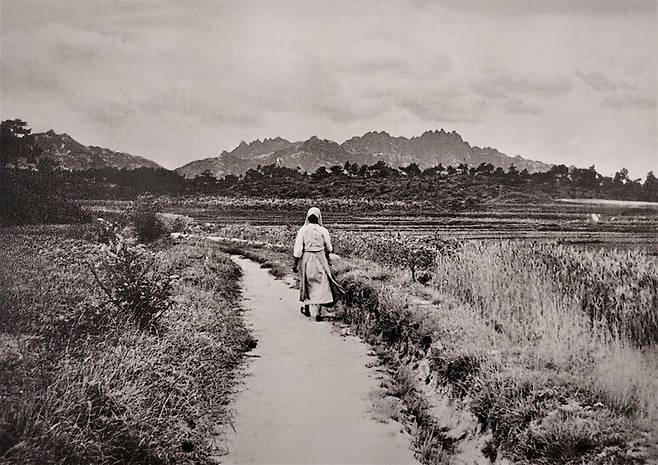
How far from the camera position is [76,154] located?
31.3 ft

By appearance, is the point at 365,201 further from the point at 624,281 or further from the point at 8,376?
the point at 8,376

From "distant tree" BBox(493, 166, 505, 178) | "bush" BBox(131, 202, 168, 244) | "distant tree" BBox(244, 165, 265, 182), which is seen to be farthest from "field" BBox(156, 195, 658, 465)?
"distant tree" BBox(244, 165, 265, 182)

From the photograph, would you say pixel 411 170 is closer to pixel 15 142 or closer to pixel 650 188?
pixel 650 188

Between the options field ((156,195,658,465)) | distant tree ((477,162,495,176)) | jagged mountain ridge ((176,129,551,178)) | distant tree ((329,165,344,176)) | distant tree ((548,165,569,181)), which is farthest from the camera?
distant tree ((329,165,344,176))

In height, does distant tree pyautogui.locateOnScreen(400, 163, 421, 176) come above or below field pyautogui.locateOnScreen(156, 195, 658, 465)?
above

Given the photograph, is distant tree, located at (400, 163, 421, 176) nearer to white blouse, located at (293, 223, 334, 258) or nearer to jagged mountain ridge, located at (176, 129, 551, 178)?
jagged mountain ridge, located at (176, 129, 551, 178)

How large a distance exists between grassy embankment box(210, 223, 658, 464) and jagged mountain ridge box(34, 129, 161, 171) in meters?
5.84

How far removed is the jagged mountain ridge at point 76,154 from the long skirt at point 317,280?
14.1ft

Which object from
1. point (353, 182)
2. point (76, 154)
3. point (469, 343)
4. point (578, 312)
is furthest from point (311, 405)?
point (353, 182)

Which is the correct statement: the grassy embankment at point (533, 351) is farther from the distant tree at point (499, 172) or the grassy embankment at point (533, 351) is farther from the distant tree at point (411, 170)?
the distant tree at point (411, 170)

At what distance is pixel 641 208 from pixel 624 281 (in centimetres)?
254

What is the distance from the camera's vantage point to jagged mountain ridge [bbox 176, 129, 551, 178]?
45.5 feet

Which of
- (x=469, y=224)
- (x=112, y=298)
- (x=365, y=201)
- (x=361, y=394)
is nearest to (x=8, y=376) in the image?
(x=112, y=298)

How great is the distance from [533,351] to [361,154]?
46.1ft
